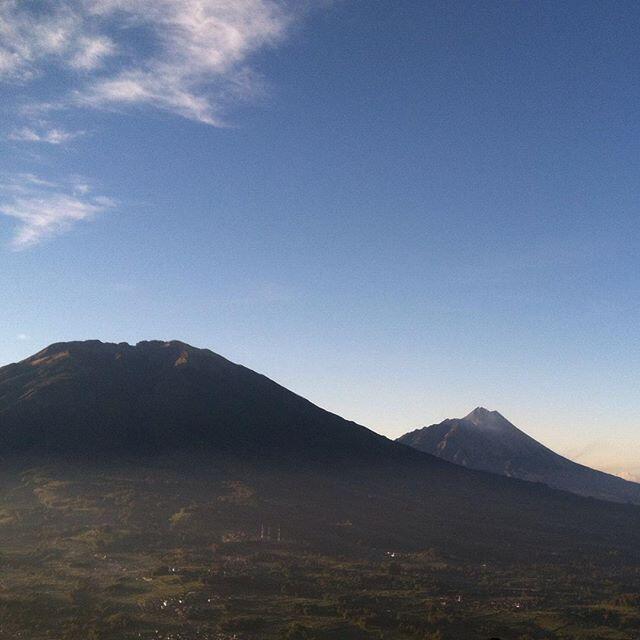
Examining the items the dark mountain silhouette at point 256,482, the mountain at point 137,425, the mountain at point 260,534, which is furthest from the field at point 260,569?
the mountain at point 137,425

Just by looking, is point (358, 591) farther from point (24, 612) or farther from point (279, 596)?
point (24, 612)

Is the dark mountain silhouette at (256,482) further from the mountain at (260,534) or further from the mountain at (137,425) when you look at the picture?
the mountain at (260,534)

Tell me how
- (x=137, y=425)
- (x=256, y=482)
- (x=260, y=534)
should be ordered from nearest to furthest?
(x=260, y=534), (x=256, y=482), (x=137, y=425)

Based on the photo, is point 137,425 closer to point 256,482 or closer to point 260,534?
point 256,482

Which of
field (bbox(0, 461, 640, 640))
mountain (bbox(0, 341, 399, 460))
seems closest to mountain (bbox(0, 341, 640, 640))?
field (bbox(0, 461, 640, 640))

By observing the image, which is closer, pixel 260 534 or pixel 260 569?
pixel 260 569

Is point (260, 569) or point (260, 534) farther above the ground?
point (260, 534)

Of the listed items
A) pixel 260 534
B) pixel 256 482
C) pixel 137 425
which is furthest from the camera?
pixel 137 425

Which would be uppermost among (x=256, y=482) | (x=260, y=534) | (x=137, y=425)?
(x=137, y=425)

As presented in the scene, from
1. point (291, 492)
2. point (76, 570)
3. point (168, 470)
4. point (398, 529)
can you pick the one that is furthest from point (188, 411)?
point (76, 570)

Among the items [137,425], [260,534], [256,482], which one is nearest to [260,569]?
[260,534]

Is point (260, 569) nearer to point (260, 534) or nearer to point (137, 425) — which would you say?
point (260, 534)
